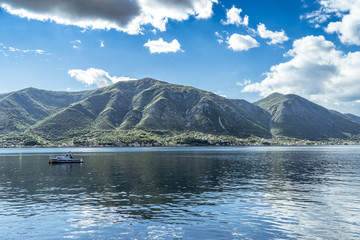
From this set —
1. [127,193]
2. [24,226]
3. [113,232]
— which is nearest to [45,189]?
[127,193]

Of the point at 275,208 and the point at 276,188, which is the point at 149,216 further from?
the point at 276,188

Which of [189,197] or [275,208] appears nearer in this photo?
[275,208]

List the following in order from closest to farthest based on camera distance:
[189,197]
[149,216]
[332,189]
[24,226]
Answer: [24,226], [149,216], [189,197], [332,189]

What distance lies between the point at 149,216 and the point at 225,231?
1078 cm

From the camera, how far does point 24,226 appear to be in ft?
101

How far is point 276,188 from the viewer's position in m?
56.2

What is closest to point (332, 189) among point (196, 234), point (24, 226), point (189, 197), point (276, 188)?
point (276, 188)

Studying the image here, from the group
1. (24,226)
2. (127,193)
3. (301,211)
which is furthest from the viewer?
(127,193)

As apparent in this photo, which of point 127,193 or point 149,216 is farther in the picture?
point 127,193

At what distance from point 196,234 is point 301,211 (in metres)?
18.4

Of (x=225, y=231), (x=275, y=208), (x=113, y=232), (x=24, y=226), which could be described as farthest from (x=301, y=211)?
(x=24, y=226)

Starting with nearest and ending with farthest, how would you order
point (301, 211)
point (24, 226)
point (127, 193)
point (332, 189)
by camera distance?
point (24, 226) → point (301, 211) → point (127, 193) → point (332, 189)

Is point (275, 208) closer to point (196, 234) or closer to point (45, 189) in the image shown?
point (196, 234)

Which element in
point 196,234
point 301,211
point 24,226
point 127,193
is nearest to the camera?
point 196,234
